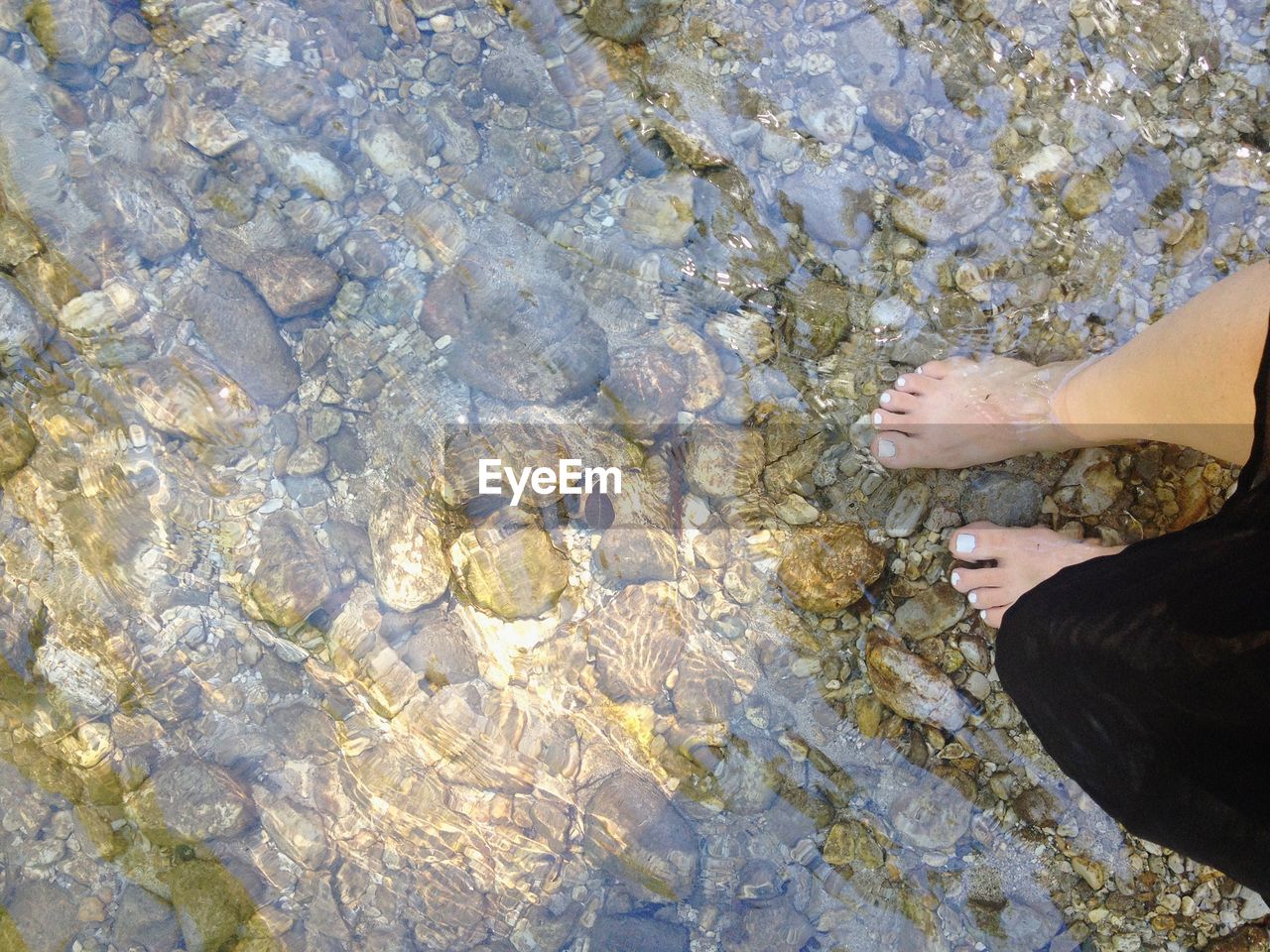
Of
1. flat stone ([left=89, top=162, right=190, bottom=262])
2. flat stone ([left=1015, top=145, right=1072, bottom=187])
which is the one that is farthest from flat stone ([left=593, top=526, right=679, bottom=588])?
flat stone ([left=89, top=162, right=190, bottom=262])

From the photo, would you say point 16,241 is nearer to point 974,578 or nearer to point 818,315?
point 818,315

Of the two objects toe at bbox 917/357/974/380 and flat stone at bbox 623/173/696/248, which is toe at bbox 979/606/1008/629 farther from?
flat stone at bbox 623/173/696/248

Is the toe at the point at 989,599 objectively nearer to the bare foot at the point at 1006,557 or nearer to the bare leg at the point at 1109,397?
the bare foot at the point at 1006,557

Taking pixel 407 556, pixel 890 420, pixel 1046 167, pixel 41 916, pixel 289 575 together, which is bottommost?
pixel 41 916

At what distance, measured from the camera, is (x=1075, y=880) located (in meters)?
2.54

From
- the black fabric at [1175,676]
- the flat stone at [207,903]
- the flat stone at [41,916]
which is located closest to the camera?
the black fabric at [1175,676]

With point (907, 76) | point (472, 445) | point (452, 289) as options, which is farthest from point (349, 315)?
point (907, 76)

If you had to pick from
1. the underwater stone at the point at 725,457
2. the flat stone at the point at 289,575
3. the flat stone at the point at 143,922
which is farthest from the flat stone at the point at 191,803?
the underwater stone at the point at 725,457

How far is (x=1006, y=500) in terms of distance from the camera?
256 cm

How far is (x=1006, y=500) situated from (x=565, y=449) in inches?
57.5

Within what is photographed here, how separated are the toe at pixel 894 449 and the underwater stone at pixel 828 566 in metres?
0.24

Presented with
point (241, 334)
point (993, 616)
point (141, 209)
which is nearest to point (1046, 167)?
point (993, 616)

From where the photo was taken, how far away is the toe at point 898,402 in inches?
101

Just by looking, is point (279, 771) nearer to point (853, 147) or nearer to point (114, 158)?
point (114, 158)
